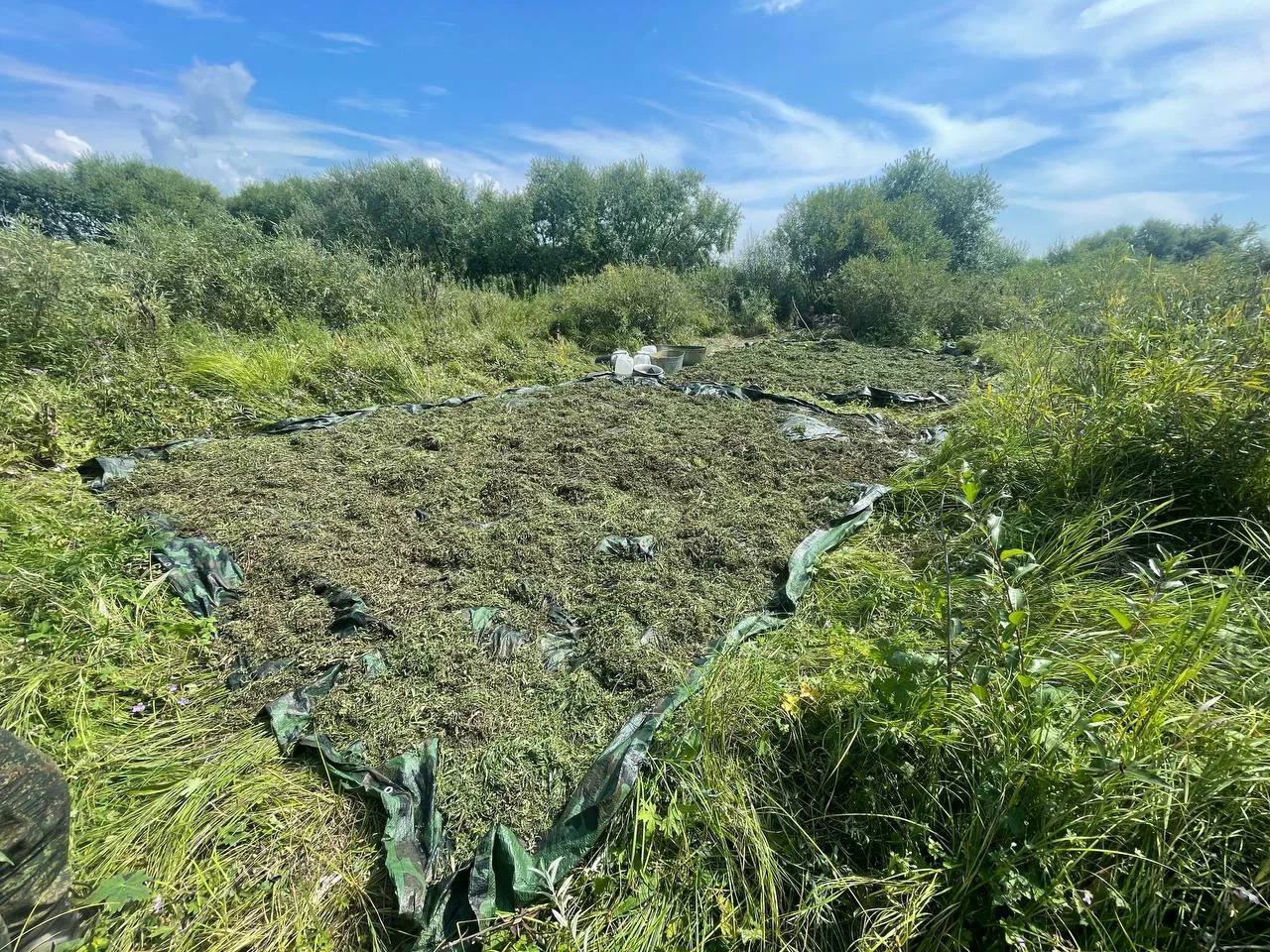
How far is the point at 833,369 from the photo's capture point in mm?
6895

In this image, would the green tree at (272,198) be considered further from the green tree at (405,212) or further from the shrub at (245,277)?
the shrub at (245,277)

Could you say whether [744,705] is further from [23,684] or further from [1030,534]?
[23,684]

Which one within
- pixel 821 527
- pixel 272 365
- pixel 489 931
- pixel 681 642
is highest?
pixel 272 365

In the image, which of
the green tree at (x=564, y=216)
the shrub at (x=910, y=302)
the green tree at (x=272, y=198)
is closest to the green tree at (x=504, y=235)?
the green tree at (x=564, y=216)

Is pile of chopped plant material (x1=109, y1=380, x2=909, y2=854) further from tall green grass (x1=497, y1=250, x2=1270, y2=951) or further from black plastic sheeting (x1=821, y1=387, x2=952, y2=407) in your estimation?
black plastic sheeting (x1=821, y1=387, x2=952, y2=407)

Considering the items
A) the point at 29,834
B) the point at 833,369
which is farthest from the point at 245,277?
the point at 833,369

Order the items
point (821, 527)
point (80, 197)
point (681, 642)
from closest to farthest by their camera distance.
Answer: point (681, 642) → point (821, 527) → point (80, 197)

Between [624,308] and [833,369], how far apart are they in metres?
3.41

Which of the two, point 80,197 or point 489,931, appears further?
point 80,197

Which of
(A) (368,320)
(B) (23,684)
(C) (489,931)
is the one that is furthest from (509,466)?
(A) (368,320)

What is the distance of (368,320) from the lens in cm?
653

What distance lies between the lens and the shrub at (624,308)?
8.20 meters

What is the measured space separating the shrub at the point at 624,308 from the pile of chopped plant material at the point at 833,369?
1219 mm

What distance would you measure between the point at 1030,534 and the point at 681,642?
65.7 inches
